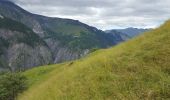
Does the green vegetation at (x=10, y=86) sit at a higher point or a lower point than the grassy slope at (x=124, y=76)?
lower

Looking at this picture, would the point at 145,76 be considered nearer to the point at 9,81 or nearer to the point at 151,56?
the point at 151,56

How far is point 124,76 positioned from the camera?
615 inches

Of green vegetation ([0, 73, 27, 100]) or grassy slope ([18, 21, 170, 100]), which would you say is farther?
green vegetation ([0, 73, 27, 100])

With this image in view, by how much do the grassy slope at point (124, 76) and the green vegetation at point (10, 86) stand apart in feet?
200

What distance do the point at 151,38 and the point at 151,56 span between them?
7.52ft

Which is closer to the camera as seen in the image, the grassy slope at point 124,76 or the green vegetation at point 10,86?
the grassy slope at point 124,76

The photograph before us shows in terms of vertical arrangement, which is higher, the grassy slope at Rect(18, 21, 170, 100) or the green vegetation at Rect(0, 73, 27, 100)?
the grassy slope at Rect(18, 21, 170, 100)

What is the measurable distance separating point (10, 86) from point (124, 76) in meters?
70.6

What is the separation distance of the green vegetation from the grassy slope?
60.8 meters

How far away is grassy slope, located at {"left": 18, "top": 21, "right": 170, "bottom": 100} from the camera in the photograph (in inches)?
572

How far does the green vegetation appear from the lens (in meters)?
78.8

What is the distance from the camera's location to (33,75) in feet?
507

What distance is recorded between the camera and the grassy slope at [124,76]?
14.5 m

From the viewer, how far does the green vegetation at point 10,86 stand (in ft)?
258
